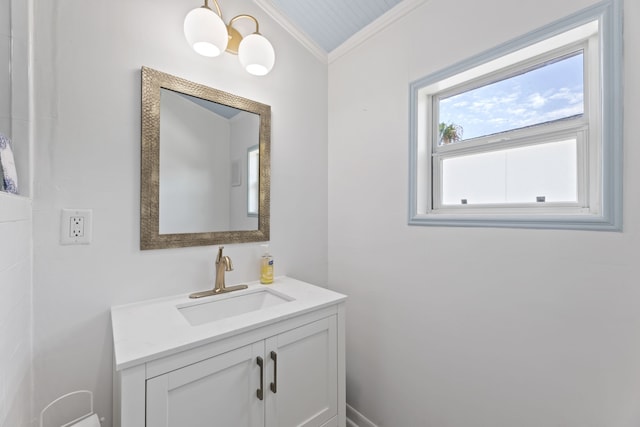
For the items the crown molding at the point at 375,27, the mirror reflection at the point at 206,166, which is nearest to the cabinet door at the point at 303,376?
the mirror reflection at the point at 206,166

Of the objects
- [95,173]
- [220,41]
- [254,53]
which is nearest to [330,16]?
[254,53]

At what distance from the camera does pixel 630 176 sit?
765mm

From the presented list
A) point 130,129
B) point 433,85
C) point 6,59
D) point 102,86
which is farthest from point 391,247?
point 6,59

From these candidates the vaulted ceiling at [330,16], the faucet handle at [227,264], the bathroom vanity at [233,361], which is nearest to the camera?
the bathroom vanity at [233,361]

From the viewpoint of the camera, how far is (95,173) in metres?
0.99

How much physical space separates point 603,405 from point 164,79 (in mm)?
1937

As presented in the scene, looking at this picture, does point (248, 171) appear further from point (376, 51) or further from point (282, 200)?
point (376, 51)

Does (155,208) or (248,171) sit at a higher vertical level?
(248,171)

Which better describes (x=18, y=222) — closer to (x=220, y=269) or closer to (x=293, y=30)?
(x=220, y=269)

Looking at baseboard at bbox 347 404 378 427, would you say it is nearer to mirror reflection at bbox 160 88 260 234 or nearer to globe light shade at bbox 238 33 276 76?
mirror reflection at bbox 160 88 260 234

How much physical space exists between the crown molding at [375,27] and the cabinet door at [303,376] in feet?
4.92

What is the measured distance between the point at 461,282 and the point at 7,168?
5.12 feet

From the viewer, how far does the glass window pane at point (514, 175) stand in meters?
0.97

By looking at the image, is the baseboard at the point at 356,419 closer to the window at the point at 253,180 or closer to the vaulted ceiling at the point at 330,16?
the window at the point at 253,180
